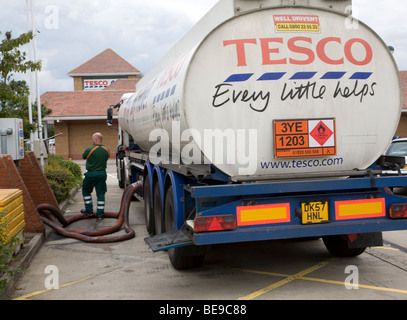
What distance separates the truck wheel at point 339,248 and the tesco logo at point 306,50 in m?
2.46

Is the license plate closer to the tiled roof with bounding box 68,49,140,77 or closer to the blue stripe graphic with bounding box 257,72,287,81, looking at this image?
the blue stripe graphic with bounding box 257,72,287,81

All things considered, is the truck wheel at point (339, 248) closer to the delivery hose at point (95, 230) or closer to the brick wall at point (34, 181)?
the delivery hose at point (95, 230)

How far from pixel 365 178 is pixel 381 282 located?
1.26 metres

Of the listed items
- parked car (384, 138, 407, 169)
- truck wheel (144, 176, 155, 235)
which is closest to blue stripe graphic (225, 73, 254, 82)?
truck wheel (144, 176, 155, 235)

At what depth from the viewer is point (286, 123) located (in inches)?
207

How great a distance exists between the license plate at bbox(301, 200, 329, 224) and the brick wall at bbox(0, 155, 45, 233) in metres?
4.90

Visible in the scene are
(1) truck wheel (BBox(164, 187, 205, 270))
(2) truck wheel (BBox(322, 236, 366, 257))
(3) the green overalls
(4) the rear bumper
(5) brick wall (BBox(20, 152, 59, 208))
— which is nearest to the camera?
(4) the rear bumper

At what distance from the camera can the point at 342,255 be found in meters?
6.71

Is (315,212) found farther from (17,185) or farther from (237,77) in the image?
(17,185)

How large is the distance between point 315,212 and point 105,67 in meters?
55.1

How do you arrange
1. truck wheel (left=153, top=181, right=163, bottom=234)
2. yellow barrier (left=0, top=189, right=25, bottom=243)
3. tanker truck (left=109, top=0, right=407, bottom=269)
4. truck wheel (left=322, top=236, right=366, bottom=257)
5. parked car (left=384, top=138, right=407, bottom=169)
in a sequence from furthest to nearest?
parked car (left=384, top=138, right=407, bottom=169) < truck wheel (left=153, top=181, right=163, bottom=234) < truck wheel (left=322, top=236, right=366, bottom=257) < yellow barrier (left=0, top=189, right=25, bottom=243) < tanker truck (left=109, top=0, right=407, bottom=269)

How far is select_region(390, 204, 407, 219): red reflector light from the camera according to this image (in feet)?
17.5

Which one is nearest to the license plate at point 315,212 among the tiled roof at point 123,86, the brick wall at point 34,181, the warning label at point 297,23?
the warning label at point 297,23

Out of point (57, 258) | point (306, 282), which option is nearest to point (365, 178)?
point (306, 282)
